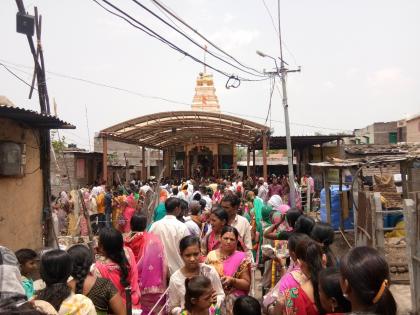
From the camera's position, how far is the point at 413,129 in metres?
25.5

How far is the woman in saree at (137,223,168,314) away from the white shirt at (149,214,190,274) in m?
0.22

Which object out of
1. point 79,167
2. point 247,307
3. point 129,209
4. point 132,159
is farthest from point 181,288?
point 132,159

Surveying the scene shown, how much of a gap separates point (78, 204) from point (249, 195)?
18.9ft

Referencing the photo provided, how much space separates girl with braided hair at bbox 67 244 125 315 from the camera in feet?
10.2

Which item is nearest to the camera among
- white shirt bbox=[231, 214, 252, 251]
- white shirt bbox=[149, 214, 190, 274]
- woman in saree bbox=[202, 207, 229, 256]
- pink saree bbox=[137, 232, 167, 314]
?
pink saree bbox=[137, 232, 167, 314]

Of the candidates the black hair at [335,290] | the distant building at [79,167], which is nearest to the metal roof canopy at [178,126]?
the distant building at [79,167]

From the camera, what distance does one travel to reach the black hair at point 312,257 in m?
3.00

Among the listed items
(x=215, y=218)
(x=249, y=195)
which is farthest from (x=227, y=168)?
(x=215, y=218)

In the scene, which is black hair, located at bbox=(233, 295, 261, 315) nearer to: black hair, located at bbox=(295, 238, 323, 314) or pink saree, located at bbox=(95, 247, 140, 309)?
black hair, located at bbox=(295, 238, 323, 314)

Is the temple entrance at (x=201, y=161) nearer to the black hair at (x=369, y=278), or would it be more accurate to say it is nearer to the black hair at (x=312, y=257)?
the black hair at (x=312, y=257)

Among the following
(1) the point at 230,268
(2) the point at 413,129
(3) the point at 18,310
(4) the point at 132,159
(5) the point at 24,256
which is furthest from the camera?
(4) the point at 132,159

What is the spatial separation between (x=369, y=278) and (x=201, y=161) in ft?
91.4

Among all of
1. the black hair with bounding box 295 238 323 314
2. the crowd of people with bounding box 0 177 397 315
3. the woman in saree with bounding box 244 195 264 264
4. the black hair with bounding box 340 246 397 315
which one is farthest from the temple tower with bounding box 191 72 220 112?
the black hair with bounding box 340 246 397 315

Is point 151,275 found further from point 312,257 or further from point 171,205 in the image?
point 312,257
